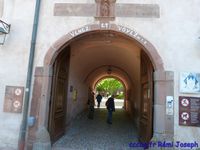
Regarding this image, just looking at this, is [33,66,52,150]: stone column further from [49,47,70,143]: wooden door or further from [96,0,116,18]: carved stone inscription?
[96,0,116,18]: carved stone inscription

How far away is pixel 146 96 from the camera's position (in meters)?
7.72

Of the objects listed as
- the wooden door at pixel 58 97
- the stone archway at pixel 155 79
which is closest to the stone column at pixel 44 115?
the stone archway at pixel 155 79

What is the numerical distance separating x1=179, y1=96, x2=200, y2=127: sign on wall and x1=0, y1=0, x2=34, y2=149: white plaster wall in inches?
176

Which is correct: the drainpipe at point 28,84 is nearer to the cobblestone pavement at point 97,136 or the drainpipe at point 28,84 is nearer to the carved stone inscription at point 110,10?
the carved stone inscription at point 110,10

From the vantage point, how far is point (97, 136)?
8930 mm

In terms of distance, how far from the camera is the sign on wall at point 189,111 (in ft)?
20.6

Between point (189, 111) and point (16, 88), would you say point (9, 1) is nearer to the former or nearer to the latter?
point (16, 88)

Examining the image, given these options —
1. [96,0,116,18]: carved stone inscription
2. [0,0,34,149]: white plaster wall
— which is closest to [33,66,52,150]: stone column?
[0,0,34,149]: white plaster wall

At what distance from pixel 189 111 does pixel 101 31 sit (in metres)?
3.32

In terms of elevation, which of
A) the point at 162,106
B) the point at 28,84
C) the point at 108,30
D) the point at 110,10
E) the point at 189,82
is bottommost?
the point at 162,106

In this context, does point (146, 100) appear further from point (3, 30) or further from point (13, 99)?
point (3, 30)

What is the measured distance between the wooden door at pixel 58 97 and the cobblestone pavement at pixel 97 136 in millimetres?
422

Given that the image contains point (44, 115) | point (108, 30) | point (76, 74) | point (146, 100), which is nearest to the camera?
point (44, 115)

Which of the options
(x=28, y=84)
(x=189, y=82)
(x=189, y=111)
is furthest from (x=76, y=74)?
(x=189, y=111)
